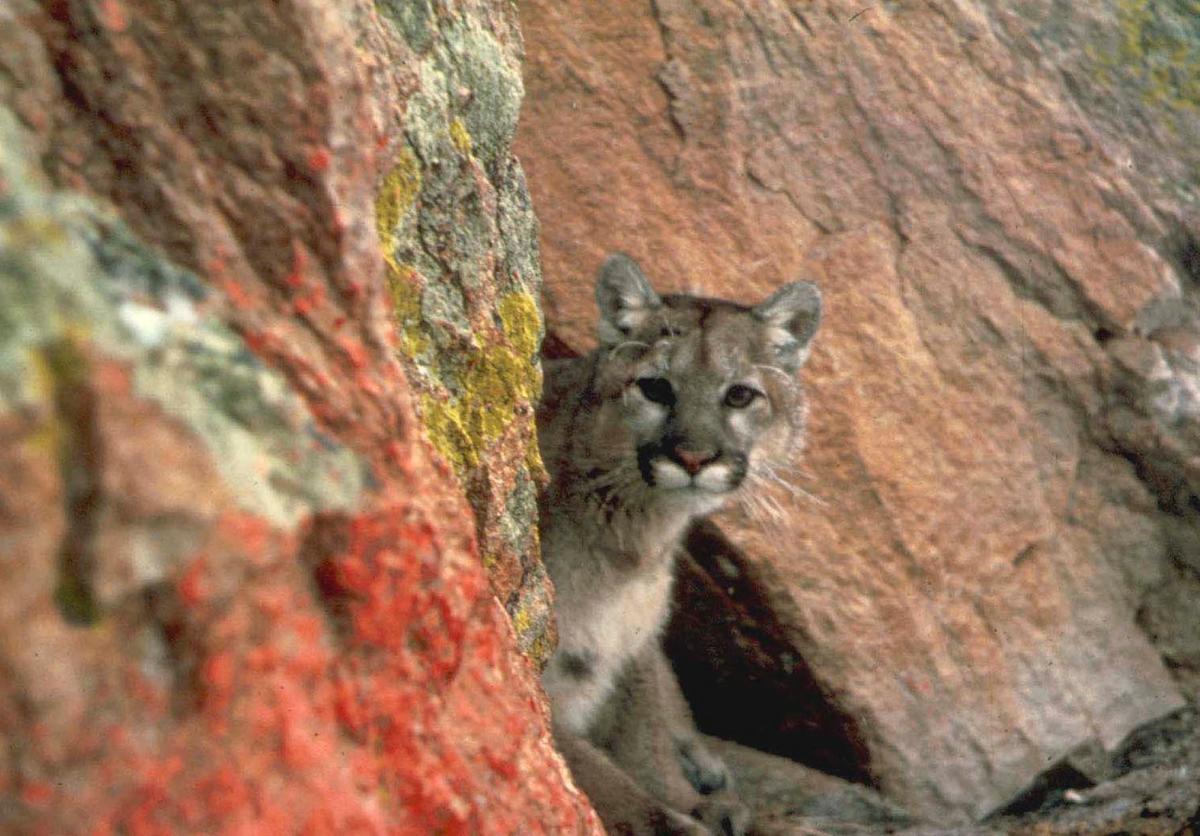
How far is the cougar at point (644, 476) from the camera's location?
18.2 ft

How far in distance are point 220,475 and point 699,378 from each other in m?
4.01

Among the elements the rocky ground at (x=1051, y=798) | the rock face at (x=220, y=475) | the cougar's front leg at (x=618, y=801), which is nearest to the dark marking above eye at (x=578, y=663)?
the cougar's front leg at (x=618, y=801)

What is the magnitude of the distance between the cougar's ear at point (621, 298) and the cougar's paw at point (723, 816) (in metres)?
1.94

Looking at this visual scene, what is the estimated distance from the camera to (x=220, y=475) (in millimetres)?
1931

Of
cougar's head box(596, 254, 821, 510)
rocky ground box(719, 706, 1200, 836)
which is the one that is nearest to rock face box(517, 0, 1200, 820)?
rocky ground box(719, 706, 1200, 836)

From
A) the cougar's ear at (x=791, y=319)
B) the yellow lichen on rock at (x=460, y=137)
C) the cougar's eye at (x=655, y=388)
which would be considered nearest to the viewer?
the yellow lichen on rock at (x=460, y=137)

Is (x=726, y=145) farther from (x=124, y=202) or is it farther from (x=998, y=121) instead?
(x=124, y=202)

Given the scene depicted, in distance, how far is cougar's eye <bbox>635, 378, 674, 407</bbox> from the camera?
5840 millimetres

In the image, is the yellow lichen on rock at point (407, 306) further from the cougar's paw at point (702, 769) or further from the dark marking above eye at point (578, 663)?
the cougar's paw at point (702, 769)

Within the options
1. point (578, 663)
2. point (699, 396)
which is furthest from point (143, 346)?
point (699, 396)

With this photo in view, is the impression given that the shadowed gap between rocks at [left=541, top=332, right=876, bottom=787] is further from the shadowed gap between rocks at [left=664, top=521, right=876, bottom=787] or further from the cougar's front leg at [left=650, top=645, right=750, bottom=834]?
the cougar's front leg at [left=650, top=645, right=750, bottom=834]

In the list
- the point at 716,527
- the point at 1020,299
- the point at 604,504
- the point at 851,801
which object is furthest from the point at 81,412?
the point at 1020,299

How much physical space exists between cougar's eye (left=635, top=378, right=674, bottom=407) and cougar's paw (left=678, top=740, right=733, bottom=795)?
1593 millimetres

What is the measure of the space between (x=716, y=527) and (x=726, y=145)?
1.86 metres
